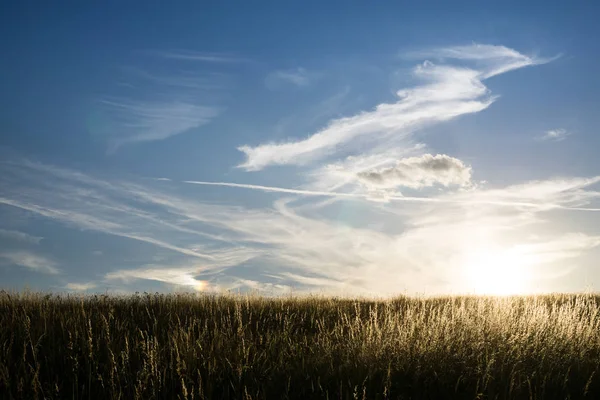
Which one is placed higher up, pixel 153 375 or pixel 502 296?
pixel 502 296

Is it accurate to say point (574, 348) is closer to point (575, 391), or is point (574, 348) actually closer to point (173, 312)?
point (575, 391)

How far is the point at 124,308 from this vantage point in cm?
1320

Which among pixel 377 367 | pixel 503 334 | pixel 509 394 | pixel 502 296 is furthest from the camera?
pixel 502 296

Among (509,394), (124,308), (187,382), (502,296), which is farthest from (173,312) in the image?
(502,296)

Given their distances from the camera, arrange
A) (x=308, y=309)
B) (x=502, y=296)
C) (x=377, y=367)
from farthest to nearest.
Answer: (x=502, y=296) < (x=308, y=309) < (x=377, y=367)

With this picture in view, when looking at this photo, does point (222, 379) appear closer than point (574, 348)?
Yes

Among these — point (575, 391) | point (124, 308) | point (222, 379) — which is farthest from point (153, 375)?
point (124, 308)

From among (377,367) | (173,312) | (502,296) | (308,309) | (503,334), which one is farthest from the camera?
(502,296)

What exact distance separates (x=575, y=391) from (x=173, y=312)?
29.0 feet

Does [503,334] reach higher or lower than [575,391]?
higher

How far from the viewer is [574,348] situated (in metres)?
9.76

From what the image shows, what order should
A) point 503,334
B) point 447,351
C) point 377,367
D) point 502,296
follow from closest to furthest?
1. point 377,367
2. point 447,351
3. point 503,334
4. point 502,296

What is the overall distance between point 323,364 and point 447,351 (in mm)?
2028

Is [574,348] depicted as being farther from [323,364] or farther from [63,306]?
[63,306]
